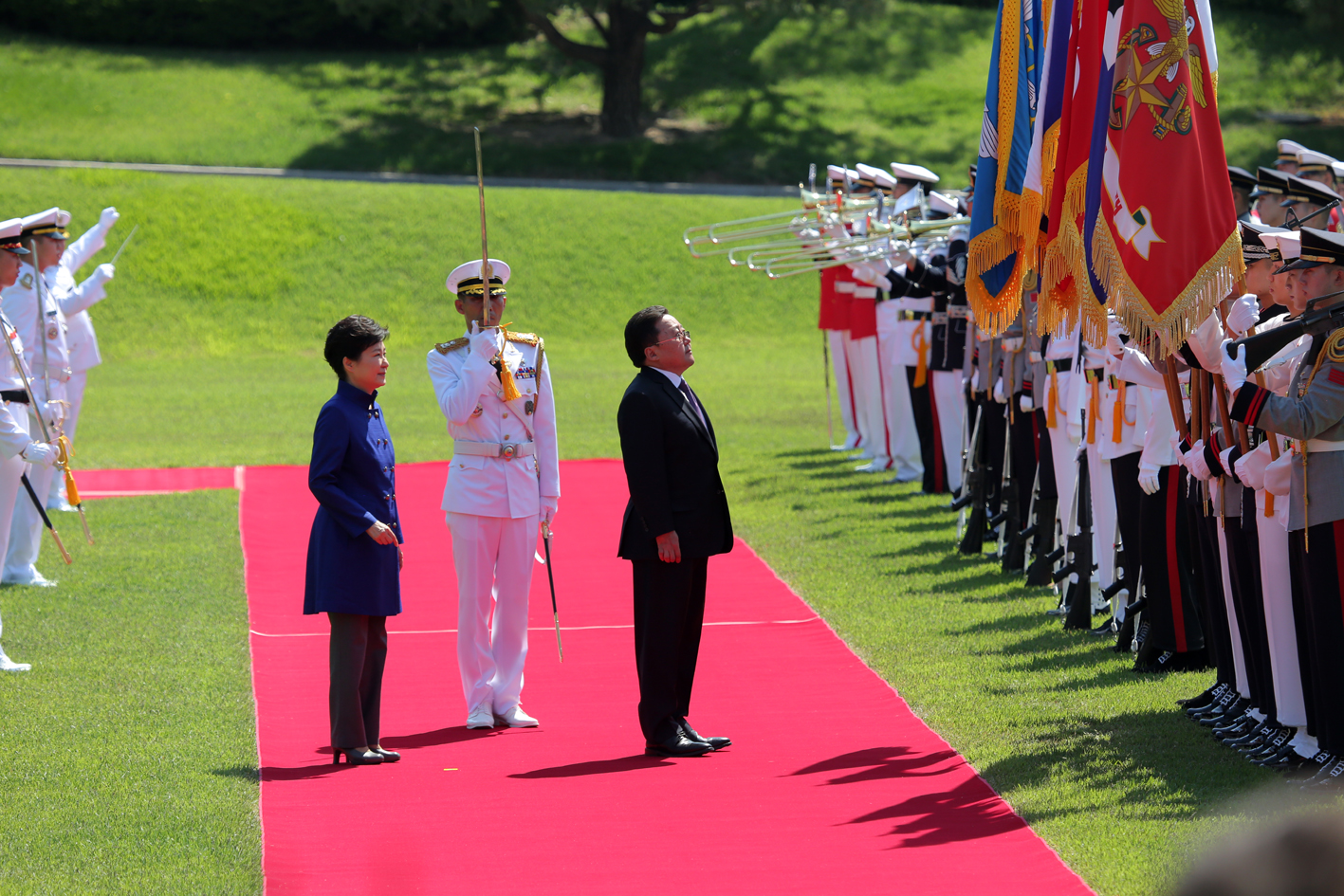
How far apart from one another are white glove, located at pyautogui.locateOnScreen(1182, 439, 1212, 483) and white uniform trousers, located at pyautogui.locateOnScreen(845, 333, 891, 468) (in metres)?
8.56

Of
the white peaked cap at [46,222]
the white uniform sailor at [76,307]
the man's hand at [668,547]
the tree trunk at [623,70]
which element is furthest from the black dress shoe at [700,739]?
the tree trunk at [623,70]

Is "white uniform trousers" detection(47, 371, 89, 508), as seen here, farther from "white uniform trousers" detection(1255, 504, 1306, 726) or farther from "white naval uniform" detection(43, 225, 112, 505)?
"white uniform trousers" detection(1255, 504, 1306, 726)

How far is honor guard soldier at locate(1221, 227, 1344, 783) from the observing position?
5352mm

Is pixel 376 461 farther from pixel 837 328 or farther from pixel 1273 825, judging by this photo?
pixel 837 328

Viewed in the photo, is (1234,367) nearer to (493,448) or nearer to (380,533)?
(493,448)

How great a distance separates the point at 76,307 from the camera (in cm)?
1215

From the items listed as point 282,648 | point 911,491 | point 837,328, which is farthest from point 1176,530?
point 837,328

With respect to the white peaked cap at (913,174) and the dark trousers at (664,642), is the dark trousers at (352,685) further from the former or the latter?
the white peaked cap at (913,174)

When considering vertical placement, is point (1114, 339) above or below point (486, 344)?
below

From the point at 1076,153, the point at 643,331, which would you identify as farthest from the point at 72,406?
the point at 1076,153

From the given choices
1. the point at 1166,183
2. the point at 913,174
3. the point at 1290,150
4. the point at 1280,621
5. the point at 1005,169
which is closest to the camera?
the point at 1280,621

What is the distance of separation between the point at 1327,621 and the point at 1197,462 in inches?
33.3

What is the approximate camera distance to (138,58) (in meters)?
42.2

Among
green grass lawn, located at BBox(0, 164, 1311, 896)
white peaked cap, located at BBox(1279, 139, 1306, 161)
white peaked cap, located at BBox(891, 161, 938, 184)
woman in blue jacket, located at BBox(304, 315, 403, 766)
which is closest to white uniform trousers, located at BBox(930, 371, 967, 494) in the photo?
green grass lawn, located at BBox(0, 164, 1311, 896)
